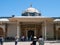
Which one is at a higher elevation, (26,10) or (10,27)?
(26,10)

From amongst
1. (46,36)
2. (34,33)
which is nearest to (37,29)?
(34,33)

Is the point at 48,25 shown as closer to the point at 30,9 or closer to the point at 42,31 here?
the point at 42,31

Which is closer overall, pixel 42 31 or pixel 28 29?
pixel 42 31

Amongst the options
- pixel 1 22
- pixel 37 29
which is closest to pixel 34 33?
pixel 37 29

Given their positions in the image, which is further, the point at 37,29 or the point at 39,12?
the point at 39,12

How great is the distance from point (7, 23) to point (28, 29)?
12.3 feet

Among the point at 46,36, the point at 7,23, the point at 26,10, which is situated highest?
the point at 26,10

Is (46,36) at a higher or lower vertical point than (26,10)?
lower

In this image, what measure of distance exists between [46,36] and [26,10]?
1034 cm

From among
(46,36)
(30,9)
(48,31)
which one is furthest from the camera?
(30,9)

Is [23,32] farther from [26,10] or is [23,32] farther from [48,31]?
[26,10]

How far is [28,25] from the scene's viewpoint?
33.6m

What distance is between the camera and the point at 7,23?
3312 cm

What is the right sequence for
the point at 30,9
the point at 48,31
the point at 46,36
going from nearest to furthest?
the point at 46,36, the point at 48,31, the point at 30,9
